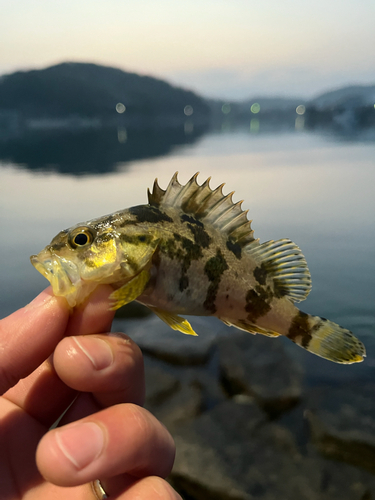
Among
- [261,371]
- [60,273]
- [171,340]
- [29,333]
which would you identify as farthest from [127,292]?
[171,340]

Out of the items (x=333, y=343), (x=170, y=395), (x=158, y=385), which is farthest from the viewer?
(x=158, y=385)

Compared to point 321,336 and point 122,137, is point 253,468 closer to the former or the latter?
point 321,336

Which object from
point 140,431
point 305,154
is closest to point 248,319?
point 140,431

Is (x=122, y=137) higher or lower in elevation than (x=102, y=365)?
higher

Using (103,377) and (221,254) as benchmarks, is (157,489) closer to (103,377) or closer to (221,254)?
(103,377)

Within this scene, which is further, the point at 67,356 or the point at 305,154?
the point at 305,154

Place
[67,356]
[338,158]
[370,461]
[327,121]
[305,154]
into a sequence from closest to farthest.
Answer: [67,356] < [370,461] < [338,158] < [305,154] < [327,121]

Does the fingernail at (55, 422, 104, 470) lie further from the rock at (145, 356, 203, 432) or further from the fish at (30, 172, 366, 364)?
the rock at (145, 356, 203, 432)

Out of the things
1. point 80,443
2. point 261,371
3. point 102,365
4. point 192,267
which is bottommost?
point 261,371
